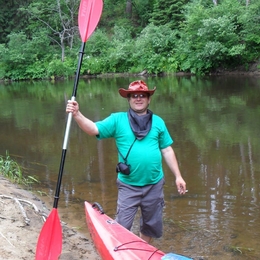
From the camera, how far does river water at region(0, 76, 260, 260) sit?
396 centimetres

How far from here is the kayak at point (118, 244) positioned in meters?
2.64

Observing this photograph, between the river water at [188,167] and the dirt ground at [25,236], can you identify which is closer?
the dirt ground at [25,236]

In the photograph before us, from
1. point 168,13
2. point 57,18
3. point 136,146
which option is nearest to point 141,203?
point 136,146

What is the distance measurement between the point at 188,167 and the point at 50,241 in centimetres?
362

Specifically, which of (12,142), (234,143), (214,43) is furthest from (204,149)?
(214,43)

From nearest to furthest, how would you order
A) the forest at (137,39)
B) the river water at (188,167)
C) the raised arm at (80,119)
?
1. the raised arm at (80,119)
2. the river water at (188,167)
3. the forest at (137,39)

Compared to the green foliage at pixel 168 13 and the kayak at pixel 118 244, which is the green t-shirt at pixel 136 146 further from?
the green foliage at pixel 168 13

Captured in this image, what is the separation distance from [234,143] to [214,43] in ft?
49.6

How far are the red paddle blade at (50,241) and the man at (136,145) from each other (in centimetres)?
50

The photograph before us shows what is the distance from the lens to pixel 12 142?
8.65 meters

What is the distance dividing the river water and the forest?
377 inches

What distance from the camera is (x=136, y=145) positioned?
2.93m

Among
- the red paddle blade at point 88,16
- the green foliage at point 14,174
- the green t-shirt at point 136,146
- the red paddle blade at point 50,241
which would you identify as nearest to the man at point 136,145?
the green t-shirt at point 136,146

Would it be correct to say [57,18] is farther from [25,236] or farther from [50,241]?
[50,241]
